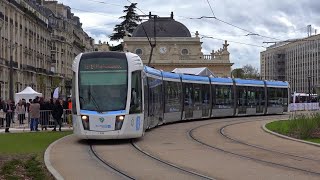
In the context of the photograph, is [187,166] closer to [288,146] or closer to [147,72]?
[288,146]

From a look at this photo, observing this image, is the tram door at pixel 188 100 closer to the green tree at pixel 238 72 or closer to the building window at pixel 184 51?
the building window at pixel 184 51

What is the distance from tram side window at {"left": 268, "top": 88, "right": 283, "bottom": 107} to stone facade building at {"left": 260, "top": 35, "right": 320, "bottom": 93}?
184 ft

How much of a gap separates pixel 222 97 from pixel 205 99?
3021 mm

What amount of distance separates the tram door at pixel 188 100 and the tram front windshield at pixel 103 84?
15.1 meters

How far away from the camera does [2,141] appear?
2220 cm

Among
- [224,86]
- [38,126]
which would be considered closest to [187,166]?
[38,126]

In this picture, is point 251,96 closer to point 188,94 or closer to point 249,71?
point 188,94

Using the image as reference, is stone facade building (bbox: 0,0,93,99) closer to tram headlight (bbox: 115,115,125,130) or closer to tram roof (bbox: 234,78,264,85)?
tram roof (bbox: 234,78,264,85)

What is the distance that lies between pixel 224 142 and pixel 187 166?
7.62 m

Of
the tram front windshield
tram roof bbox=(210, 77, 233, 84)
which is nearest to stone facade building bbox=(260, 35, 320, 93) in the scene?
tram roof bbox=(210, 77, 233, 84)

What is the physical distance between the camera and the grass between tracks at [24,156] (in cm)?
1303

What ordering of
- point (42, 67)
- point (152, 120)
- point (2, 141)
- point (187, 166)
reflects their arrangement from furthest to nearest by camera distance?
1. point (42, 67)
2. point (152, 120)
3. point (2, 141)
4. point (187, 166)

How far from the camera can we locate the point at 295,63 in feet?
401

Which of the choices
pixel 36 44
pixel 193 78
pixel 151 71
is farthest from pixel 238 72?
pixel 151 71
